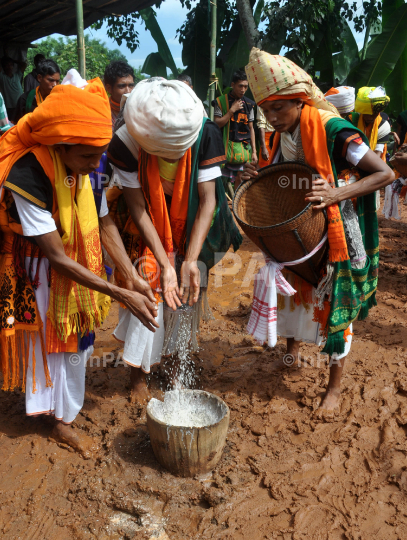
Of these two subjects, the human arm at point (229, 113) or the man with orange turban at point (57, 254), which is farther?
the human arm at point (229, 113)

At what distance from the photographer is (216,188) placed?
2.85 metres

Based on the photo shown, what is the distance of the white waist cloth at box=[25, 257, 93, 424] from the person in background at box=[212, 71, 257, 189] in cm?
503

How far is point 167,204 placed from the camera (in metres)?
2.93

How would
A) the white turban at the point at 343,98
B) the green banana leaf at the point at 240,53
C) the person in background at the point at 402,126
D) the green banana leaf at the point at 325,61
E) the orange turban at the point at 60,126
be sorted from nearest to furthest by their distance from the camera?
the orange turban at the point at 60,126
the white turban at the point at 343,98
the person in background at the point at 402,126
the green banana leaf at the point at 325,61
the green banana leaf at the point at 240,53

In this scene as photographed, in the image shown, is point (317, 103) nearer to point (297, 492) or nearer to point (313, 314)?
point (313, 314)

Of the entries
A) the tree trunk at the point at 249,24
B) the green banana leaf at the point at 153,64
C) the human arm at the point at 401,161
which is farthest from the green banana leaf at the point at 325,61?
the human arm at the point at 401,161

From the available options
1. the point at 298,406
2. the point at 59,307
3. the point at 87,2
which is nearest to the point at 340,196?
the point at 298,406

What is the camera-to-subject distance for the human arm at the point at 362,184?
2.55 metres

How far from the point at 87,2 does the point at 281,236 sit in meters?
6.38

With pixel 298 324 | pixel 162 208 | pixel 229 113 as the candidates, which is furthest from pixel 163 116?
pixel 229 113

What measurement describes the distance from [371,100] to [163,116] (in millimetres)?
3876

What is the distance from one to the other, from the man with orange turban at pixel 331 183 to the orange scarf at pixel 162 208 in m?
0.47

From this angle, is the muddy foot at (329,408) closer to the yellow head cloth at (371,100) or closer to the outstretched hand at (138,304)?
the outstretched hand at (138,304)

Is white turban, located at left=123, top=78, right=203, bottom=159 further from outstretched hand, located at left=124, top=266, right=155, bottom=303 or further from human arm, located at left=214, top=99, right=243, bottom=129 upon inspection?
human arm, located at left=214, top=99, right=243, bottom=129
